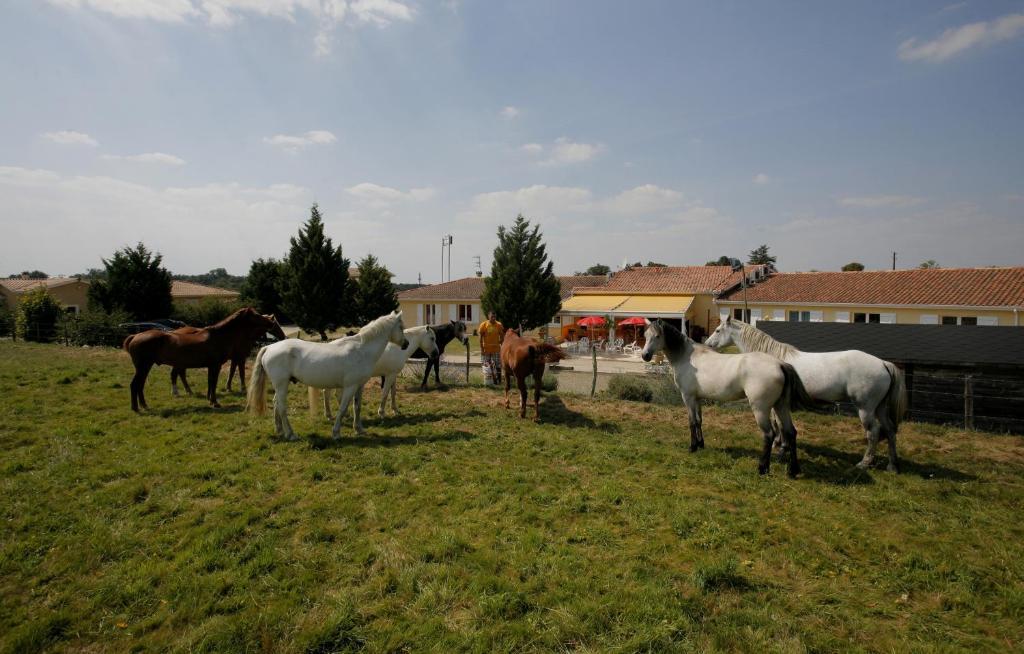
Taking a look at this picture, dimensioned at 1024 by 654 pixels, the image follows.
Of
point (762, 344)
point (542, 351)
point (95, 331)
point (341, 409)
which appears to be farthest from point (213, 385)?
point (95, 331)

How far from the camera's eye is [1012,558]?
3898 mm

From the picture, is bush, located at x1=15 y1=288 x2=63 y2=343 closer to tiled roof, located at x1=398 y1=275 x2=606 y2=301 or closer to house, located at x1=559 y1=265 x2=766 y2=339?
tiled roof, located at x1=398 y1=275 x2=606 y2=301

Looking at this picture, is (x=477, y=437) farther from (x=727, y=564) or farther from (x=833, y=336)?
(x=833, y=336)

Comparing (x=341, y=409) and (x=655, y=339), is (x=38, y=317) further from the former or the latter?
(x=655, y=339)

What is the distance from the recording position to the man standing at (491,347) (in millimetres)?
11742

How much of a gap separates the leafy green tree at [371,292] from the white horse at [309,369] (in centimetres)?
2276

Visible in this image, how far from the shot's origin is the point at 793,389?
5988 mm

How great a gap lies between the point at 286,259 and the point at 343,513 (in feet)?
85.2

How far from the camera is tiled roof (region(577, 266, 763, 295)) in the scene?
29938mm

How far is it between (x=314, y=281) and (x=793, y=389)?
25349 millimetres

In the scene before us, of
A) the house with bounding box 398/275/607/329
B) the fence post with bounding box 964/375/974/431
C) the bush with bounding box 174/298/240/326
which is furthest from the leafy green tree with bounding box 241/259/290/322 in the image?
the fence post with bounding box 964/375/974/431

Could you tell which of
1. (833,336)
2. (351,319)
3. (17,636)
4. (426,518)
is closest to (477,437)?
(426,518)

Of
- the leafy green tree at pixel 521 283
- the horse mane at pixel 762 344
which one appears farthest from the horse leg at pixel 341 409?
the leafy green tree at pixel 521 283

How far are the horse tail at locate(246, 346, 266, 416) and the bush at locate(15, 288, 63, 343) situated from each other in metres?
22.3
